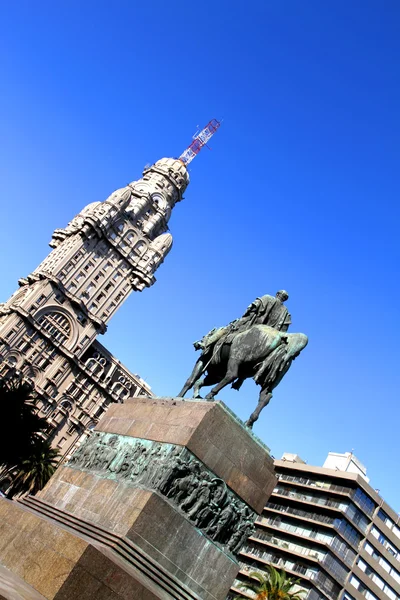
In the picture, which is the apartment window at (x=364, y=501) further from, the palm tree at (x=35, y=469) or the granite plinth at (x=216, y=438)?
the granite plinth at (x=216, y=438)

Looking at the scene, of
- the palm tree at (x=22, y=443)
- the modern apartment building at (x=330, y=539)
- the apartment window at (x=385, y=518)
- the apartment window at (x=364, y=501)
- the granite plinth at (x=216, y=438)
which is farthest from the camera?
the apartment window at (x=385, y=518)

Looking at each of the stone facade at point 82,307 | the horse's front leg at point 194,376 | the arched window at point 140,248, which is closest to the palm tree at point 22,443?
the stone facade at point 82,307

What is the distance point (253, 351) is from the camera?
37.1 ft

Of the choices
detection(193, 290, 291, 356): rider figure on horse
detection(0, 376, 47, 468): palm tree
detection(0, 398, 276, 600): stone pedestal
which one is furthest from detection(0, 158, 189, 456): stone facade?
detection(0, 398, 276, 600): stone pedestal

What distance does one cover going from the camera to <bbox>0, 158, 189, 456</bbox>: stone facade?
2643 inches

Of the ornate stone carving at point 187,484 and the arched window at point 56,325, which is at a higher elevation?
the arched window at point 56,325

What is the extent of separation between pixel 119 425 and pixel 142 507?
2867mm

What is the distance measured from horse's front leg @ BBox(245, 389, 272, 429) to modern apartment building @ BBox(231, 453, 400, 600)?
150ft

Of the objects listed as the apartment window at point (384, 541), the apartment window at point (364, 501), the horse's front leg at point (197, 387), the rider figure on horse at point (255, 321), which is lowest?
the horse's front leg at point (197, 387)

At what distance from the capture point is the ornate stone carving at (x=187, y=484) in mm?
8805

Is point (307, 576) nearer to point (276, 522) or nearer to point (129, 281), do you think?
point (276, 522)

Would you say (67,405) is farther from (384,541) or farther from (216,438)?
(216,438)

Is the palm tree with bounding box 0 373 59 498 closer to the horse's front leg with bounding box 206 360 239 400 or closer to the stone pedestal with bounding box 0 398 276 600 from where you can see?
the stone pedestal with bounding box 0 398 276 600

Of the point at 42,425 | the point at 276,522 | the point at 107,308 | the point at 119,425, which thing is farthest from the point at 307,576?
the point at 119,425
